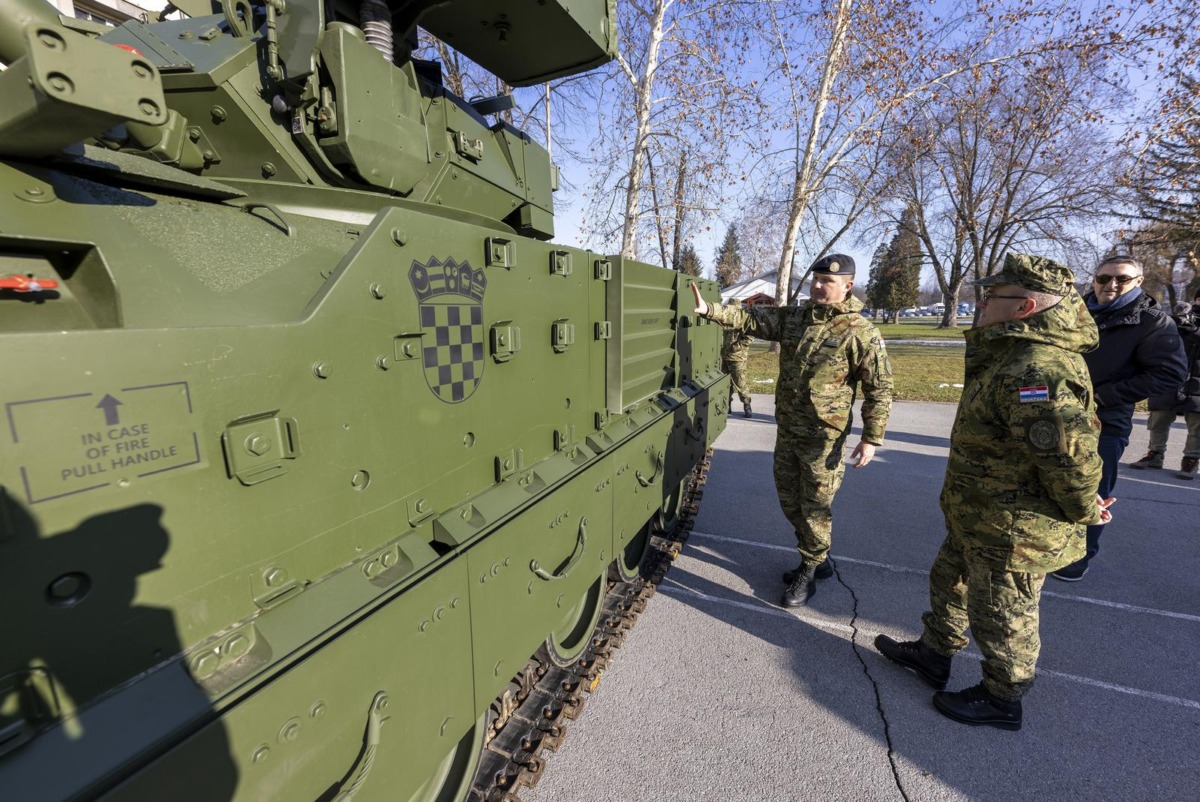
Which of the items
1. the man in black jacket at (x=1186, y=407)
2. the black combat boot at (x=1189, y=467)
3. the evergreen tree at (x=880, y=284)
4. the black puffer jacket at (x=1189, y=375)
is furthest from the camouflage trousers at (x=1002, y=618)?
the evergreen tree at (x=880, y=284)

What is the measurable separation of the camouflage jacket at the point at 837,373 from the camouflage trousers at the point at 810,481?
99 millimetres

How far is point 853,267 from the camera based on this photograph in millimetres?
3420

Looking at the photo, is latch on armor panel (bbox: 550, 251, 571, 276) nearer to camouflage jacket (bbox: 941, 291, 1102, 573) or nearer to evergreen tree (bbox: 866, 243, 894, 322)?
camouflage jacket (bbox: 941, 291, 1102, 573)

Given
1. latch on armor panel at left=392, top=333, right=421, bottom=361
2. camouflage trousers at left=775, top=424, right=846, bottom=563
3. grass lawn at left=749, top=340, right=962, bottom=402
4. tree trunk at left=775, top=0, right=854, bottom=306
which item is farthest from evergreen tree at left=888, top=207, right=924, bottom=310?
latch on armor panel at left=392, top=333, right=421, bottom=361

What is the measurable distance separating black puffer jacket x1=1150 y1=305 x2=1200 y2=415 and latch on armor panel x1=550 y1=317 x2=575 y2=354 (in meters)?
6.75

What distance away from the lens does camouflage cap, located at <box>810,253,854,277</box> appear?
3.40 metres

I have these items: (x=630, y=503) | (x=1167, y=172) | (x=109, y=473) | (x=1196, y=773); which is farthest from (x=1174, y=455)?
(x=1167, y=172)

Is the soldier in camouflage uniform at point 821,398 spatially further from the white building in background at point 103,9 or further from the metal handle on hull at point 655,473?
the white building in background at point 103,9

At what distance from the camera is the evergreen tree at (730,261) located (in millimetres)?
42656

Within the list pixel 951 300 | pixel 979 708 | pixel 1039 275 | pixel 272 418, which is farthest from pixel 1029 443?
pixel 951 300

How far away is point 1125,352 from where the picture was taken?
3.73 metres

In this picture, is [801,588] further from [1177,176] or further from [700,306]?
[1177,176]

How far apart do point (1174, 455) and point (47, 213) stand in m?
10.3

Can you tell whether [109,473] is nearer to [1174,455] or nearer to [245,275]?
[245,275]
